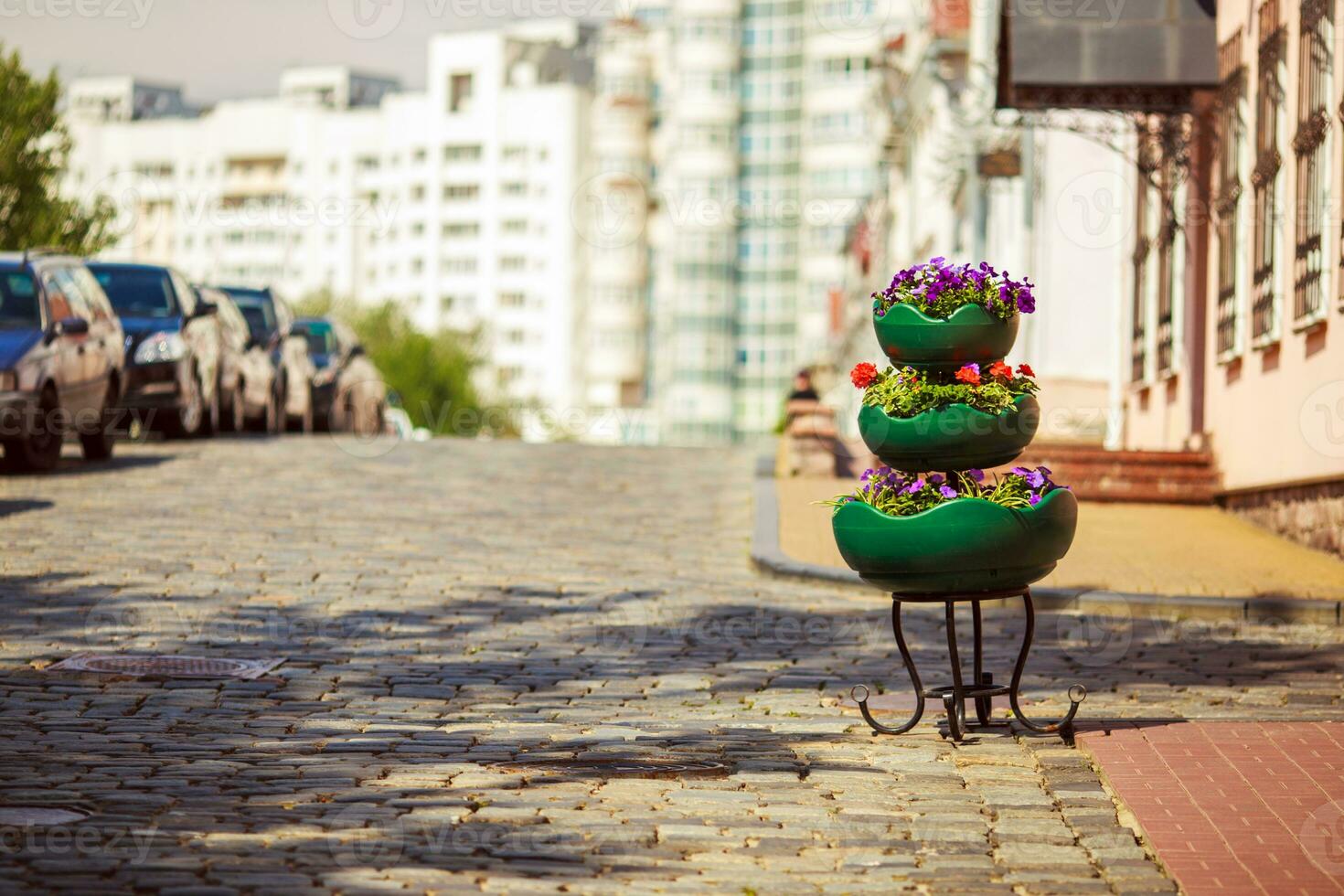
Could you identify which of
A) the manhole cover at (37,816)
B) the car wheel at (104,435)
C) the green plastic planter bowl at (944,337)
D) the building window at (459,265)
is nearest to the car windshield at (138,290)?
the car wheel at (104,435)

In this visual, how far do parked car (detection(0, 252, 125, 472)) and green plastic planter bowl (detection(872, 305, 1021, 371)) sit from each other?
1224 centimetres

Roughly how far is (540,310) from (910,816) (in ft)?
451

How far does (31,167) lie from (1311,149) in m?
38.2

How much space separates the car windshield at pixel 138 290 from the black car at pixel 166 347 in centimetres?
1

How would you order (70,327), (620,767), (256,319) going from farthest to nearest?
(256,319), (70,327), (620,767)

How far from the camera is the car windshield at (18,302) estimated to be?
19.4 meters

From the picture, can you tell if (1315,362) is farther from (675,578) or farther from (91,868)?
(91,868)

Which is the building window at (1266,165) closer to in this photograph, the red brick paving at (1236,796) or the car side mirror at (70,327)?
the red brick paving at (1236,796)

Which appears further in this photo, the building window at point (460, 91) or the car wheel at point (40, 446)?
the building window at point (460, 91)

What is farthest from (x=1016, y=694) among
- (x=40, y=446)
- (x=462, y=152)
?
(x=462, y=152)

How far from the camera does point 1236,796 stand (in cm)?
716

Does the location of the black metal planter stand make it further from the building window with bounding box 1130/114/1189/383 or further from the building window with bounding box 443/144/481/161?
the building window with bounding box 443/144/481/161

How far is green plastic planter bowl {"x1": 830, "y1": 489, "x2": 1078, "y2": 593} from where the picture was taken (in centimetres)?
811

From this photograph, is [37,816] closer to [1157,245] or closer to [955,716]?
[955,716]
